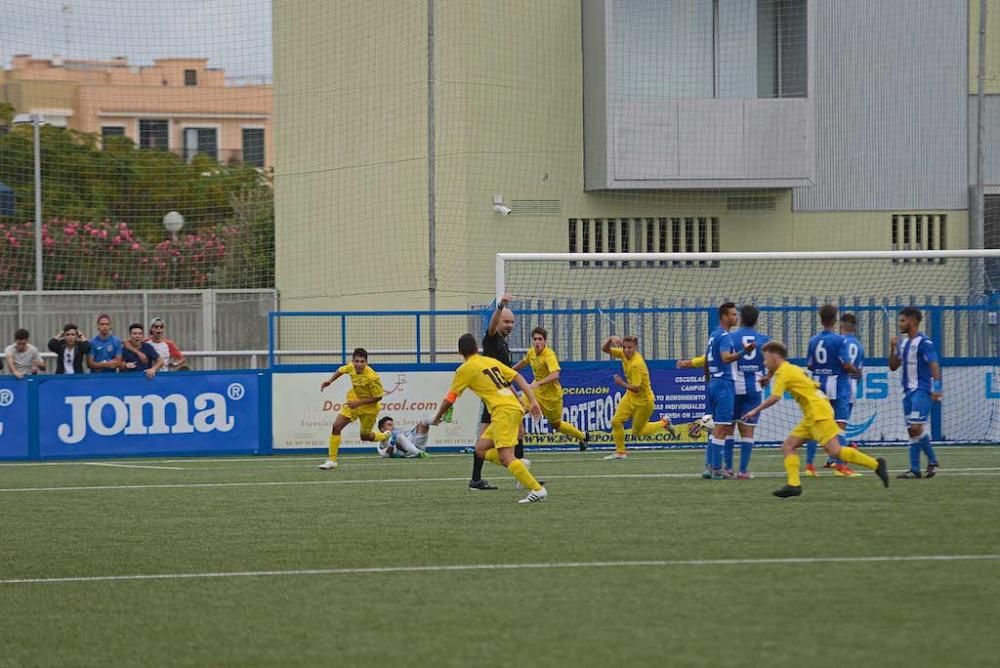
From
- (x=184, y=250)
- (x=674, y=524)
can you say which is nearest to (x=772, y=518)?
(x=674, y=524)

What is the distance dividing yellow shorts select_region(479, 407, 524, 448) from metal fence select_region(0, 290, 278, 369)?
14906mm

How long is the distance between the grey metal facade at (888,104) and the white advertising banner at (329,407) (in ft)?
39.4

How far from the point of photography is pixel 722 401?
15641mm

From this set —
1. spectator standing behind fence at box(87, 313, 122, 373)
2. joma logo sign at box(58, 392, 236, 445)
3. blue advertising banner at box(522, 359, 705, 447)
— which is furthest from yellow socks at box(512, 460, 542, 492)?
spectator standing behind fence at box(87, 313, 122, 373)

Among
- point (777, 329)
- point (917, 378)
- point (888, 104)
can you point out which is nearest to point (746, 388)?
point (917, 378)

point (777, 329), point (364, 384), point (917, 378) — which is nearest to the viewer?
point (917, 378)

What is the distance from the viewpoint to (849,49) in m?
30.9

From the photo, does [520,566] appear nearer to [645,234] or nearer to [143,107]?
→ [645,234]

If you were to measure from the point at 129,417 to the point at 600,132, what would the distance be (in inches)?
461

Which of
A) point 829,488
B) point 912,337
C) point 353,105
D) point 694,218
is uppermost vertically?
point 353,105

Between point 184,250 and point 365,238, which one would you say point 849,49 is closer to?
point 365,238

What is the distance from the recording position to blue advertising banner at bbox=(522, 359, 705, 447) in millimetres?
21891

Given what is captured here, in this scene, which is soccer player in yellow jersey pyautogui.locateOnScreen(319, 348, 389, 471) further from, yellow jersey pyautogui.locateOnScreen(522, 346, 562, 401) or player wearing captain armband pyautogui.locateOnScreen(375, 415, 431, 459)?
yellow jersey pyautogui.locateOnScreen(522, 346, 562, 401)

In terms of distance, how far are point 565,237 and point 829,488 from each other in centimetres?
1574
